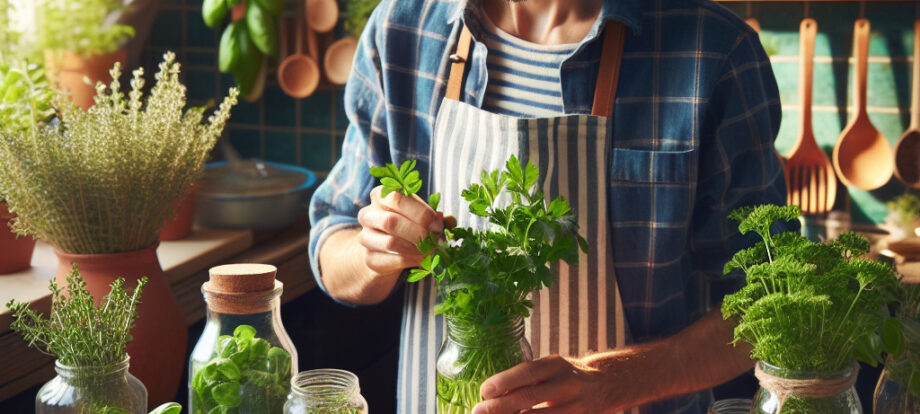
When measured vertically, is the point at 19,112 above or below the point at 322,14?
below

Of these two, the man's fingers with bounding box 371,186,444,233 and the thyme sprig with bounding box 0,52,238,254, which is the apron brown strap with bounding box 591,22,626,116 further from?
the thyme sprig with bounding box 0,52,238,254

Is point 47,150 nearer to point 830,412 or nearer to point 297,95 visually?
point 830,412

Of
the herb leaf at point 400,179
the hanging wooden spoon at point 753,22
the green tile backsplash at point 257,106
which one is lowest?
the herb leaf at point 400,179

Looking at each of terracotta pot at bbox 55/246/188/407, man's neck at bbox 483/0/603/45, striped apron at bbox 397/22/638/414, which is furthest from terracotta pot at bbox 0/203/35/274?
man's neck at bbox 483/0/603/45

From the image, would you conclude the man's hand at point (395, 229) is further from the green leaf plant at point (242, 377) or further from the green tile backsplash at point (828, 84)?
the green tile backsplash at point (828, 84)

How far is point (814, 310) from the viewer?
799mm

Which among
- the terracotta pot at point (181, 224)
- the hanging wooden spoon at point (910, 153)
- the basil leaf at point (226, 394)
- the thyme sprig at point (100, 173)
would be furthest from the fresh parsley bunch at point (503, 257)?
the hanging wooden spoon at point (910, 153)

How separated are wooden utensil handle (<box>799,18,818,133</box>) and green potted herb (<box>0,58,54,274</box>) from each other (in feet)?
5.48

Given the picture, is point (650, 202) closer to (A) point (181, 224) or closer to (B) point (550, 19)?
(B) point (550, 19)

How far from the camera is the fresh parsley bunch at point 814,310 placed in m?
0.80

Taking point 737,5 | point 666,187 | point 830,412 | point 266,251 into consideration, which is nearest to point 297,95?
Result: point 266,251

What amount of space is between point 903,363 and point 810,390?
16 centimetres

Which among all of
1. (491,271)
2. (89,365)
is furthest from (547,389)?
(89,365)

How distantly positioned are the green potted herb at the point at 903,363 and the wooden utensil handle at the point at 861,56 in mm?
1494
